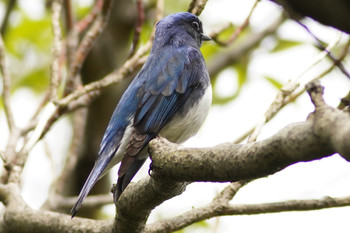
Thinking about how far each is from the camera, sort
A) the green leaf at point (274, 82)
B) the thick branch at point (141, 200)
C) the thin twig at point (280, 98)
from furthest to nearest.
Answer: the green leaf at point (274, 82) < the thin twig at point (280, 98) < the thick branch at point (141, 200)

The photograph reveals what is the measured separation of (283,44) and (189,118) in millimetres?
2345

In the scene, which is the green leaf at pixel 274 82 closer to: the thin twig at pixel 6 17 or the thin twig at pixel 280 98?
the thin twig at pixel 280 98

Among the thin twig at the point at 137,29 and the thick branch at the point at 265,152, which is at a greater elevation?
the thick branch at the point at 265,152

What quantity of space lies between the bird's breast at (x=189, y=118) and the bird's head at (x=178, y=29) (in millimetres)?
715

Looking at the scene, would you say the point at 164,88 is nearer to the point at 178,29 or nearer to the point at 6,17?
the point at 178,29

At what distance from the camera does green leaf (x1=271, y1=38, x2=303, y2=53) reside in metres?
5.45

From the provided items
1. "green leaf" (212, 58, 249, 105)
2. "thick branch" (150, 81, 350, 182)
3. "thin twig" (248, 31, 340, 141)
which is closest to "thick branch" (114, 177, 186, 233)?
"thick branch" (150, 81, 350, 182)

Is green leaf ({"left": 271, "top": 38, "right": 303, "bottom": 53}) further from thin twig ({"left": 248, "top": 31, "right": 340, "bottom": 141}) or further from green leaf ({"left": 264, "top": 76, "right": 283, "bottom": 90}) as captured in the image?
thin twig ({"left": 248, "top": 31, "right": 340, "bottom": 141})

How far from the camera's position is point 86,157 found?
5.70 meters

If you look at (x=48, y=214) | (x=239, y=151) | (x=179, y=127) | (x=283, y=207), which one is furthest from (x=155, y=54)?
(x=239, y=151)

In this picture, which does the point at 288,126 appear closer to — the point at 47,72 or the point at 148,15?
the point at 148,15

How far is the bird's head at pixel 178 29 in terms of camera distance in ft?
13.9

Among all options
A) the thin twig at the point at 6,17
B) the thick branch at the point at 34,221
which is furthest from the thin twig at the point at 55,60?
the thin twig at the point at 6,17

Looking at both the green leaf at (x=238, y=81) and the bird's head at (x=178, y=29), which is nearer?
the bird's head at (x=178, y=29)
